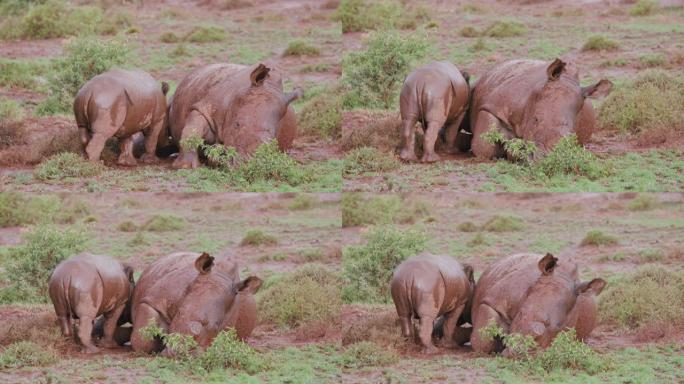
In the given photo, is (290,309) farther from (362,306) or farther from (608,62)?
(608,62)

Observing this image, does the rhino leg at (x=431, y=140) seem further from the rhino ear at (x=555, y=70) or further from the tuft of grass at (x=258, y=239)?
the tuft of grass at (x=258, y=239)

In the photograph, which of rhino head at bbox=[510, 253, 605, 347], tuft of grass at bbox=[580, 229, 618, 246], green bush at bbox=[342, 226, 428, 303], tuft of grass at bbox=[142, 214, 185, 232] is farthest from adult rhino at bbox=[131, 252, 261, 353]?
tuft of grass at bbox=[142, 214, 185, 232]

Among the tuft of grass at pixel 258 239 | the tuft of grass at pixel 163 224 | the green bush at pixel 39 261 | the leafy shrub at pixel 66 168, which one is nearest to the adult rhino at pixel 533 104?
the leafy shrub at pixel 66 168

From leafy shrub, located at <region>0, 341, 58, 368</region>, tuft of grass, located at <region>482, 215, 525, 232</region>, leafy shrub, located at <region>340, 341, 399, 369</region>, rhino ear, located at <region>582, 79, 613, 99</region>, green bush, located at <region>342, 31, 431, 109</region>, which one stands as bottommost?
tuft of grass, located at <region>482, 215, 525, 232</region>

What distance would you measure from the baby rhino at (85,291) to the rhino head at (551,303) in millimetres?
5106

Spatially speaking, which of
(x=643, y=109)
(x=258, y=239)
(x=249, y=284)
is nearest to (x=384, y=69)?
(x=258, y=239)

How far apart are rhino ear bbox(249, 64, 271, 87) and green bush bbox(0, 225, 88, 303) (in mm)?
5717

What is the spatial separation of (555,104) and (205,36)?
14.2 metres

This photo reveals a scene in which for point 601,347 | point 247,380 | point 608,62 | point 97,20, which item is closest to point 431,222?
point 608,62

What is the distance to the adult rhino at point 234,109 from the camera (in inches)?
839

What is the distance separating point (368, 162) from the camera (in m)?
22.7

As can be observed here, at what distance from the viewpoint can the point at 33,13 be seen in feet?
120

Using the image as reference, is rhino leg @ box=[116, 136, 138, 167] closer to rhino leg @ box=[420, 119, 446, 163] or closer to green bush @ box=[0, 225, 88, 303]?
green bush @ box=[0, 225, 88, 303]

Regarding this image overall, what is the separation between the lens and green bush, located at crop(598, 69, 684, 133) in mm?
25266
